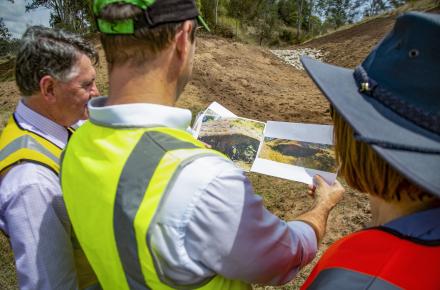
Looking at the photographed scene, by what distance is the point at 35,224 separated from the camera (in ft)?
4.76

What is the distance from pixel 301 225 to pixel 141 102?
0.71 m

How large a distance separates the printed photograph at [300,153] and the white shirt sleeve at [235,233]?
92 cm

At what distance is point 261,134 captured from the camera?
7.59ft

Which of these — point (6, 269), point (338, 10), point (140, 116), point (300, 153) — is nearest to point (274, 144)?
point (300, 153)

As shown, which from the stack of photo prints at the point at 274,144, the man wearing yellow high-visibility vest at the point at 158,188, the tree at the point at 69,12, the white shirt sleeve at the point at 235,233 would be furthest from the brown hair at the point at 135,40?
the tree at the point at 69,12

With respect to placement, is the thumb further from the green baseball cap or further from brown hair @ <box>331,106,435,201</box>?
the green baseball cap

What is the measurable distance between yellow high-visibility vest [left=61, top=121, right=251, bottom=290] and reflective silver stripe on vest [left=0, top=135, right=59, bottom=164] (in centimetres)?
55

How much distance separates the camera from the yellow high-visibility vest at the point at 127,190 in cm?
92

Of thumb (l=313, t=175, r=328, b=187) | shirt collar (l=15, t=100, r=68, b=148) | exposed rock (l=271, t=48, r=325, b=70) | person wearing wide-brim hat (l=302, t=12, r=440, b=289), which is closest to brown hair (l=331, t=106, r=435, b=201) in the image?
person wearing wide-brim hat (l=302, t=12, r=440, b=289)

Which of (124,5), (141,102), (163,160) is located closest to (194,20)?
(124,5)

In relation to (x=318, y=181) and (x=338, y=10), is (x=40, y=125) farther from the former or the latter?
(x=338, y=10)

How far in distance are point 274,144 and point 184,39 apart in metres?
1.11

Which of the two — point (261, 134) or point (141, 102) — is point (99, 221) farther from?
point (261, 134)

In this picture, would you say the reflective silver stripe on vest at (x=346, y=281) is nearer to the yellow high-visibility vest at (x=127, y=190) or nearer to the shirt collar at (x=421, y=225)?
the shirt collar at (x=421, y=225)
